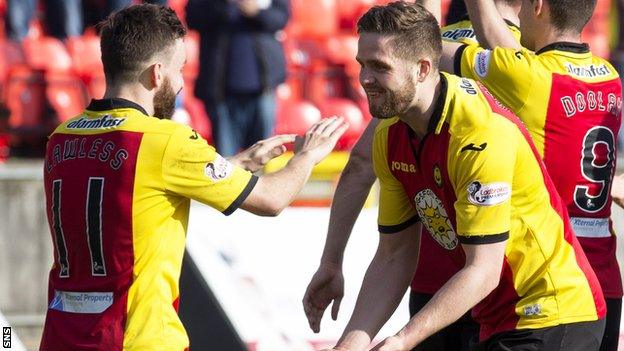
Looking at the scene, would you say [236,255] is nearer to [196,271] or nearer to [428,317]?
[196,271]

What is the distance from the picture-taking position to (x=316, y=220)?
759cm

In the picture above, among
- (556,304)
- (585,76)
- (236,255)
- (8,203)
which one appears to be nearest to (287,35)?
(8,203)

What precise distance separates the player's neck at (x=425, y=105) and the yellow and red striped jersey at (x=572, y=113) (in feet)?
2.36

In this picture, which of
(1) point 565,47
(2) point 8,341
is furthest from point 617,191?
(2) point 8,341

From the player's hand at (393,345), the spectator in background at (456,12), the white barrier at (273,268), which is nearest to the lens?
the player's hand at (393,345)

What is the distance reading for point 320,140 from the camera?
480cm

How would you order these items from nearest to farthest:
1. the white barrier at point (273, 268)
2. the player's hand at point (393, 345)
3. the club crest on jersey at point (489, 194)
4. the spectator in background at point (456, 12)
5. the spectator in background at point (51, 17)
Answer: the player's hand at point (393, 345) < the club crest on jersey at point (489, 194) < the spectator in background at point (456, 12) < the white barrier at point (273, 268) < the spectator in background at point (51, 17)

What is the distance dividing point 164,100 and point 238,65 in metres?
6.06

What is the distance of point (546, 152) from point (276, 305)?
2.41m

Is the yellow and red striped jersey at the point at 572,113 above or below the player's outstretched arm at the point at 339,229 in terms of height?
above

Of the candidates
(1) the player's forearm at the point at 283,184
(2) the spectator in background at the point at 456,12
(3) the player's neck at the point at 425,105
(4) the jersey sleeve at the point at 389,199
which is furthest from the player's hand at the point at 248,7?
(3) the player's neck at the point at 425,105

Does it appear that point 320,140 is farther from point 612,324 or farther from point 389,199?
point 612,324

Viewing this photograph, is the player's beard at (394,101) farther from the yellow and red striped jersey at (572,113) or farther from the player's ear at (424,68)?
the yellow and red striped jersey at (572,113)

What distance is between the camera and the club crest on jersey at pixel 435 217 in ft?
14.5
